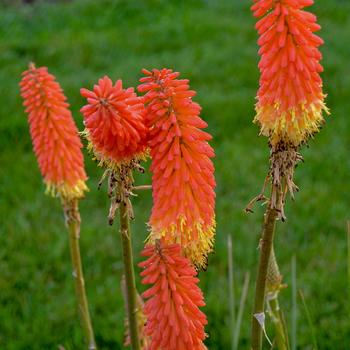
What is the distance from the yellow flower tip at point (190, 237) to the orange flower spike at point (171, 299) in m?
0.05

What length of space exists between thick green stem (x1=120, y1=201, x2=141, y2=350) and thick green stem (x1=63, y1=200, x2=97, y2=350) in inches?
24.9

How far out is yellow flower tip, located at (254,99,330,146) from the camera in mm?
1706

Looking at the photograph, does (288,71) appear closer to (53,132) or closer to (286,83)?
(286,83)

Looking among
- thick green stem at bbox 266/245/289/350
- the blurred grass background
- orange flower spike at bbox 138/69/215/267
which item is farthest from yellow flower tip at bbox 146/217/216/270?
the blurred grass background

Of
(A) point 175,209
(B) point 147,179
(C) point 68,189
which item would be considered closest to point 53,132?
(C) point 68,189

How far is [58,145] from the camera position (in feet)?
8.81

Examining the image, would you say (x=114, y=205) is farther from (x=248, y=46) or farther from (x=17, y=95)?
(x=248, y=46)

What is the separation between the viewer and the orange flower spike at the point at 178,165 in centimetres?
169

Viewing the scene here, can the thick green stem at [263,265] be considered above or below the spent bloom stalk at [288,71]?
below

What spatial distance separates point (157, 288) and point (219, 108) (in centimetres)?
545

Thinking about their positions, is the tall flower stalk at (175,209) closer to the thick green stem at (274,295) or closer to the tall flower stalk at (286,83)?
the tall flower stalk at (286,83)

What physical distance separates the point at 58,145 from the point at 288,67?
1289 millimetres

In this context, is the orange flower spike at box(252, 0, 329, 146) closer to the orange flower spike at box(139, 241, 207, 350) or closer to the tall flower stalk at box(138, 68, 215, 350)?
the tall flower stalk at box(138, 68, 215, 350)

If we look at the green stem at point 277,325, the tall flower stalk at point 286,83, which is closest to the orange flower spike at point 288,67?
the tall flower stalk at point 286,83
